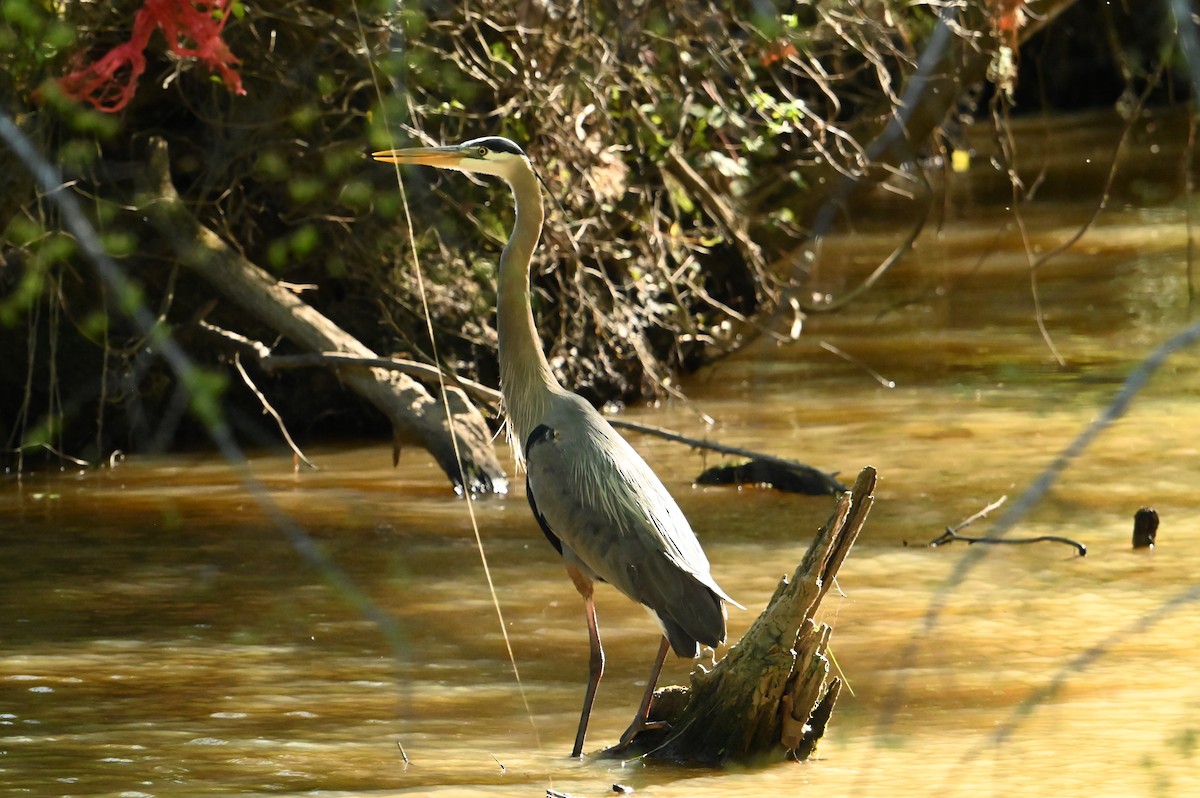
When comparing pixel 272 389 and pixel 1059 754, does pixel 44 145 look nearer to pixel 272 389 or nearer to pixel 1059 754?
pixel 272 389

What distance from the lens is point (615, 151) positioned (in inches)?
361

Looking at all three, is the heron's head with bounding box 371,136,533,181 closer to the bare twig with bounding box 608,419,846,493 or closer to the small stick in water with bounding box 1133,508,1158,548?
the bare twig with bounding box 608,419,846,493

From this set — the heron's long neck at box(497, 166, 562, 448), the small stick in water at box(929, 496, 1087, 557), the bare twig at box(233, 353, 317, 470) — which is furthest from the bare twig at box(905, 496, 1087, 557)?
the bare twig at box(233, 353, 317, 470)

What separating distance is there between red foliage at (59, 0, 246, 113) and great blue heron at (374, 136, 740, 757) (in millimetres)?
2193

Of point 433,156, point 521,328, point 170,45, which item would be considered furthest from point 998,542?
point 170,45

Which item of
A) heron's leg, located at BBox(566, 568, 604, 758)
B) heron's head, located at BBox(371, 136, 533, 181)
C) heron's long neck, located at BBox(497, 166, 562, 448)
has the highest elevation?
heron's head, located at BBox(371, 136, 533, 181)

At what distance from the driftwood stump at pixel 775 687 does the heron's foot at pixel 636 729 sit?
0.05ft

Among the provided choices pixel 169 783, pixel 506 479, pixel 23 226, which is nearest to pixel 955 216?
pixel 506 479

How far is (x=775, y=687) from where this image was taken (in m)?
4.47

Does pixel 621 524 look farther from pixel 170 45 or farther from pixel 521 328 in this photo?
pixel 170 45

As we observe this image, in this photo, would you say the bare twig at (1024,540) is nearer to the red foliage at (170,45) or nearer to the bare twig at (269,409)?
the bare twig at (269,409)

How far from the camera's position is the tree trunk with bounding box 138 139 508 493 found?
25.6 ft

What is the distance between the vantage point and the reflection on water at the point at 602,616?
461 centimetres

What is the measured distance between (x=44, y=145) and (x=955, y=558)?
4230 millimetres
